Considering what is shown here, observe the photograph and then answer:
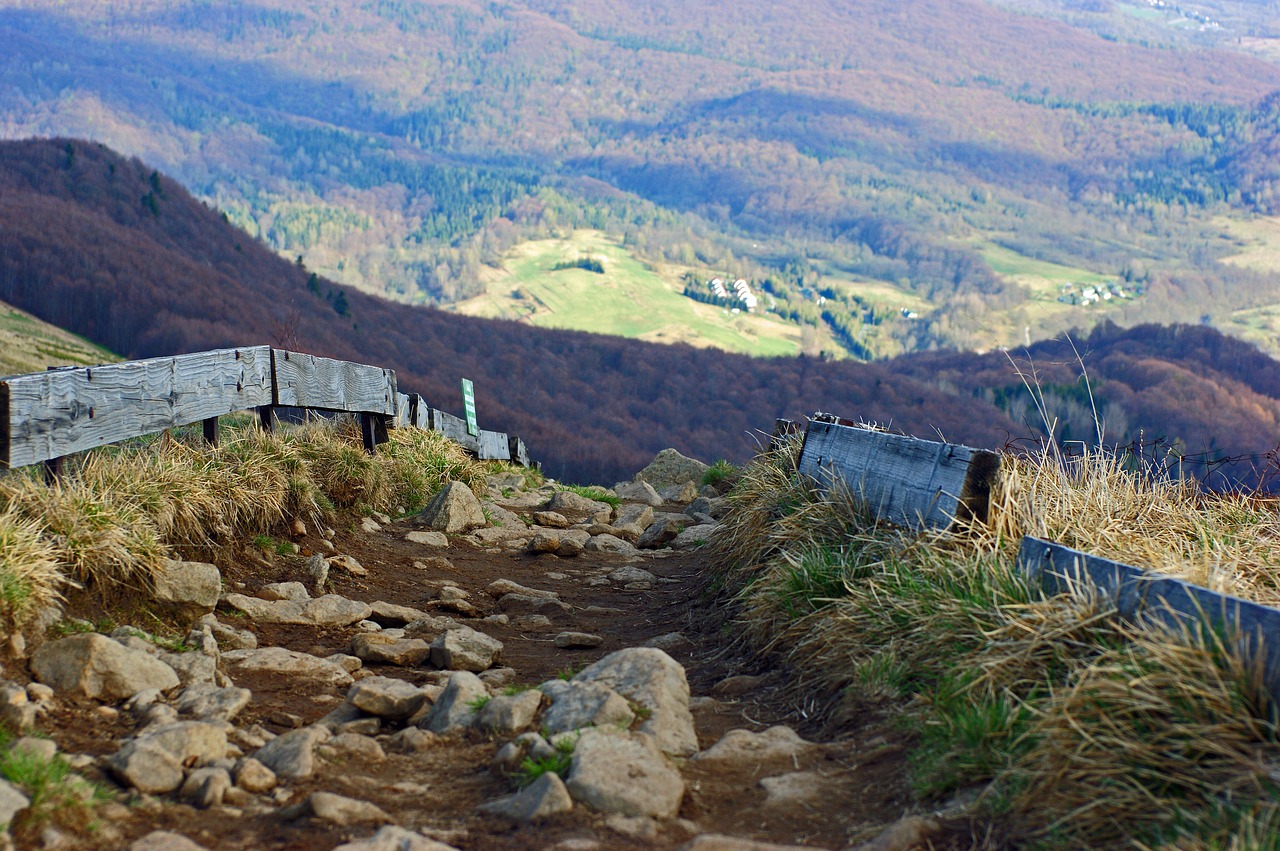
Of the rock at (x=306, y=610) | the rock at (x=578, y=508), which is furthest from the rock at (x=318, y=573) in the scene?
the rock at (x=578, y=508)

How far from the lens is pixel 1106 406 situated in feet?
279

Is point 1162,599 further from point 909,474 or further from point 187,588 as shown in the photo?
point 187,588

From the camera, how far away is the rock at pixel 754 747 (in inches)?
160

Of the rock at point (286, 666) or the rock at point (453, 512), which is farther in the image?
the rock at point (453, 512)

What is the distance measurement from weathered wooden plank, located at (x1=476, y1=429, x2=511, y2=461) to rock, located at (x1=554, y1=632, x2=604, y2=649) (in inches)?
294

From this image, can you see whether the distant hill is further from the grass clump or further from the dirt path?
the dirt path

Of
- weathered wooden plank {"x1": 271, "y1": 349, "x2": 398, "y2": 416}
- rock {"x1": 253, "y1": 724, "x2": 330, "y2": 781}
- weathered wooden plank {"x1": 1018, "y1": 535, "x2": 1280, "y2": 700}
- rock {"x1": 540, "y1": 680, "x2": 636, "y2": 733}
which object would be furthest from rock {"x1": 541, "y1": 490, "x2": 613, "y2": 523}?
rock {"x1": 253, "y1": 724, "x2": 330, "y2": 781}

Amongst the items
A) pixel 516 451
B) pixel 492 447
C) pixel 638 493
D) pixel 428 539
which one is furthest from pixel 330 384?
pixel 516 451

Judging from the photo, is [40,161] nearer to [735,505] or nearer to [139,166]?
[139,166]

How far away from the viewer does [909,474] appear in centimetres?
576

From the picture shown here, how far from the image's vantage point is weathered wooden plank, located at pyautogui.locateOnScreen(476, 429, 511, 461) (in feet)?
44.9

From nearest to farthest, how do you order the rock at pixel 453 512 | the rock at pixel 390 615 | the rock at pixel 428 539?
1. the rock at pixel 390 615
2. the rock at pixel 428 539
3. the rock at pixel 453 512

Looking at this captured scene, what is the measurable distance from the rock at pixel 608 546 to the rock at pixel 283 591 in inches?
130

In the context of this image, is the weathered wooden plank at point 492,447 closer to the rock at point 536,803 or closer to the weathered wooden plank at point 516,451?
the weathered wooden plank at point 516,451
